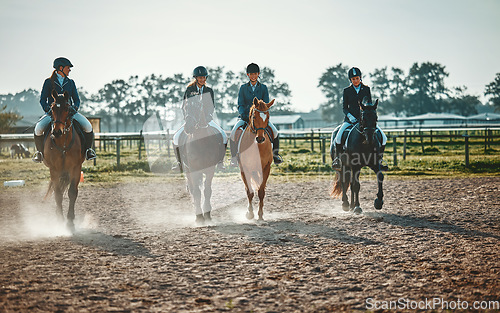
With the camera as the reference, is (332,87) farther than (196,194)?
Yes

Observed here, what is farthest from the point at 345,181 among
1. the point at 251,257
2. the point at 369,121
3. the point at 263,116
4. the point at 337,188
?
the point at 251,257

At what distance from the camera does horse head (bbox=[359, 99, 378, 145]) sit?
30.0 feet

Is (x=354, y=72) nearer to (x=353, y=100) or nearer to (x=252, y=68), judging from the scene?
(x=353, y=100)

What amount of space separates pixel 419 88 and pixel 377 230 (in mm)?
95057

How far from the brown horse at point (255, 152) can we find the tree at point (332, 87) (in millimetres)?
88247

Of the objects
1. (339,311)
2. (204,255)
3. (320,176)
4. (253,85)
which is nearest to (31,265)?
(204,255)

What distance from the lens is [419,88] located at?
95.5 metres

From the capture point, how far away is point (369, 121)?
30.0 ft

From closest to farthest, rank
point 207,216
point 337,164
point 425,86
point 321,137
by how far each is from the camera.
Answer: point 207,216 < point 337,164 < point 321,137 < point 425,86

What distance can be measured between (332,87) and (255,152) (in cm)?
9235

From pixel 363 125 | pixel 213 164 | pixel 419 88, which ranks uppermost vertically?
pixel 419 88

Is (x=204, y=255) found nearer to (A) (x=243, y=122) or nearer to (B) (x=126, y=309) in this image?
(B) (x=126, y=309)

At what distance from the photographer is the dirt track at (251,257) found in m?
4.40

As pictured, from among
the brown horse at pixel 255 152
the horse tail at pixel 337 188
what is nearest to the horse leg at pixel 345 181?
the horse tail at pixel 337 188
